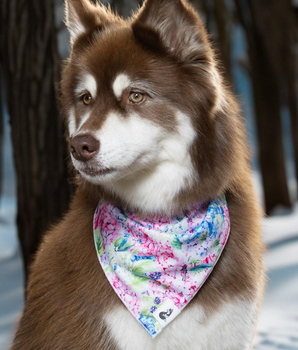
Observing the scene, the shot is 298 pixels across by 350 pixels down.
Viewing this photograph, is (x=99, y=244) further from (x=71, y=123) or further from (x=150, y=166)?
(x=71, y=123)

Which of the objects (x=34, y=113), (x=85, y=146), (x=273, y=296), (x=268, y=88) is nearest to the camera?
(x=85, y=146)

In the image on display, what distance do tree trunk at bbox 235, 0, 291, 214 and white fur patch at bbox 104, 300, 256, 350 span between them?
5.50 metres

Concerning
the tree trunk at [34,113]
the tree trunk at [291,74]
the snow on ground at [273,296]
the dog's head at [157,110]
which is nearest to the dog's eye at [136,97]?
the dog's head at [157,110]

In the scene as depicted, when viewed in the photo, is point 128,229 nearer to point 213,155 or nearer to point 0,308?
point 213,155

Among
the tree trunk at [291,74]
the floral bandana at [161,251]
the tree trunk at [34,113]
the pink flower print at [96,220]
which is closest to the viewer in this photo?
the floral bandana at [161,251]

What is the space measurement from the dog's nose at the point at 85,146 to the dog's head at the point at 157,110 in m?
0.04

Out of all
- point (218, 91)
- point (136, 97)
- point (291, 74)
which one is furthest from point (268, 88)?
point (136, 97)

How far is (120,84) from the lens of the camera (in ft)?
7.46

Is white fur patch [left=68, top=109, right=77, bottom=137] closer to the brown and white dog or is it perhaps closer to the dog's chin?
the brown and white dog

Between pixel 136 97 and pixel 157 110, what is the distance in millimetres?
113

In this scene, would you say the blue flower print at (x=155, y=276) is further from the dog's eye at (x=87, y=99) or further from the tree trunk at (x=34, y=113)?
the tree trunk at (x=34, y=113)

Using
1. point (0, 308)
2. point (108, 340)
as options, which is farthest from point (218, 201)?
point (0, 308)

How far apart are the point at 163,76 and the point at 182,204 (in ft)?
1.99

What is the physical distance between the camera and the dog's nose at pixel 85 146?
6.86 ft
